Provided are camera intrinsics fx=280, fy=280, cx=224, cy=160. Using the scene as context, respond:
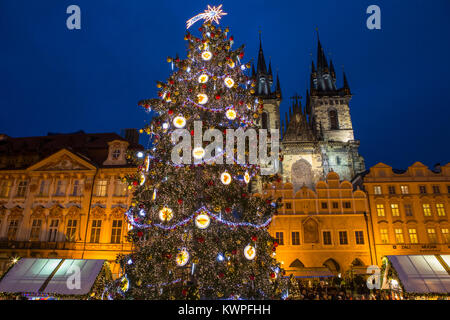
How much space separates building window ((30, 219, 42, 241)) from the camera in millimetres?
21047

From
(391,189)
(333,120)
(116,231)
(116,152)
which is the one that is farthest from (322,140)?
(116,231)

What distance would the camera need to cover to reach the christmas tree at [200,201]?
294 inches

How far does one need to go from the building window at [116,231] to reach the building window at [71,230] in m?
2.79

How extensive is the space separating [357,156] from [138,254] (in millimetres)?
38098

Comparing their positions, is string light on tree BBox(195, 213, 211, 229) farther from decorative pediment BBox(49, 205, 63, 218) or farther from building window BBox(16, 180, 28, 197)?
building window BBox(16, 180, 28, 197)

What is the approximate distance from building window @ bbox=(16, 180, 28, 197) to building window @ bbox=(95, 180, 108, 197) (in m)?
6.07

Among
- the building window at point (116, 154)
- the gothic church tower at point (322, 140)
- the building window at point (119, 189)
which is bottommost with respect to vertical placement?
the building window at point (119, 189)

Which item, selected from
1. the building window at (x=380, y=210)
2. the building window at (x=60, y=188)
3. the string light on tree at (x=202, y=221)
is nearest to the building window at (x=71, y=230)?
the building window at (x=60, y=188)

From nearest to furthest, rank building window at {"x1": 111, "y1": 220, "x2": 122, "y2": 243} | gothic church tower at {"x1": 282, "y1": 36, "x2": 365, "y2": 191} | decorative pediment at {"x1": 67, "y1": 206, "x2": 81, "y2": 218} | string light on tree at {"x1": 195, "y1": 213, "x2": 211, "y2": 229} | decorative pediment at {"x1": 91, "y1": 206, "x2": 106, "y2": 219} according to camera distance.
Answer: string light on tree at {"x1": 195, "y1": 213, "x2": 211, "y2": 229}, building window at {"x1": 111, "y1": 220, "x2": 122, "y2": 243}, decorative pediment at {"x1": 91, "y1": 206, "x2": 106, "y2": 219}, decorative pediment at {"x1": 67, "y1": 206, "x2": 81, "y2": 218}, gothic church tower at {"x1": 282, "y1": 36, "x2": 365, "y2": 191}

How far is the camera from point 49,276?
1215cm

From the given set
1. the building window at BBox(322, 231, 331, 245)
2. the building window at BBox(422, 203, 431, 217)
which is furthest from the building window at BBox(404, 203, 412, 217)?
the building window at BBox(322, 231, 331, 245)

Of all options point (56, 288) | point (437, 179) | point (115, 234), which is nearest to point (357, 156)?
point (437, 179)

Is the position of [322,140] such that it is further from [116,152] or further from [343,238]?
[116,152]

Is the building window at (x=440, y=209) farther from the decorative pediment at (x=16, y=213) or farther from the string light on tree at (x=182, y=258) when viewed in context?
the decorative pediment at (x=16, y=213)
